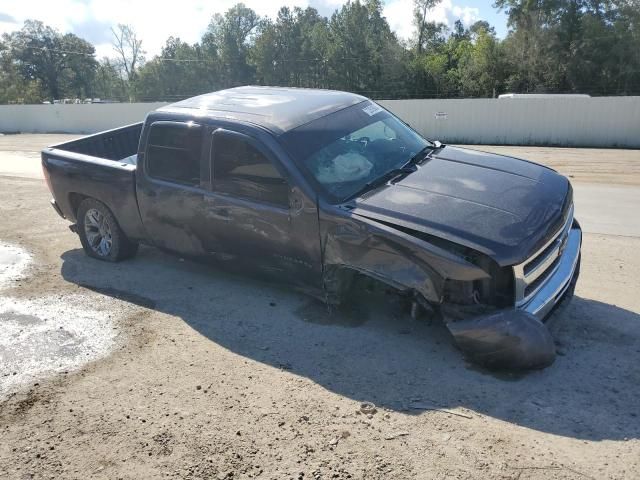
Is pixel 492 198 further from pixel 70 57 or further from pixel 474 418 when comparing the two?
pixel 70 57

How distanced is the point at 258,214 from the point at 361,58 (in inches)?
2002

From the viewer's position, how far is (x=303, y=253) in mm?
4613

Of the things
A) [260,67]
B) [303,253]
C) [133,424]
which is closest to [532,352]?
[303,253]

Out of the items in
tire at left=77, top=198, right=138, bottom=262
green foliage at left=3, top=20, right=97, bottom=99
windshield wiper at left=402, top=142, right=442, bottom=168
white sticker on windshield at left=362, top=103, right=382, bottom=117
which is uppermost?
green foliage at left=3, top=20, right=97, bottom=99

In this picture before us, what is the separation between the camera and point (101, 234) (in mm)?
6633

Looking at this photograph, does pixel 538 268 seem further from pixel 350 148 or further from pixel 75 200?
pixel 75 200

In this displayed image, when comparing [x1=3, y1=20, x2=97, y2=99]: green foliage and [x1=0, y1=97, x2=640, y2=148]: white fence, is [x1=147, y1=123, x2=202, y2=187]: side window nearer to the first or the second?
[x1=0, y1=97, x2=640, y2=148]: white fence

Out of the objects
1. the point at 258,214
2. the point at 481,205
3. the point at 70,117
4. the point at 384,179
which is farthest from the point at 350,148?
the point at 70,117

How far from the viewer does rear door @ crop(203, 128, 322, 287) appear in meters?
4.57

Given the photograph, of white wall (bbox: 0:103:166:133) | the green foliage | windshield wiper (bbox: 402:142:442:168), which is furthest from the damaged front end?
the green foliage

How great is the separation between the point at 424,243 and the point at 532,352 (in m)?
1.02

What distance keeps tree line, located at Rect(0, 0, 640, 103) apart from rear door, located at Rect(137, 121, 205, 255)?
41501mm

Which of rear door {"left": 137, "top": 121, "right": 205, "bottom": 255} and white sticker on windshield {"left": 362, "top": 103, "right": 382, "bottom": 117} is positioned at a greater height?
white sticker on windshield {"left": 362, "top": 103, "right": 382, "bottom": 117}

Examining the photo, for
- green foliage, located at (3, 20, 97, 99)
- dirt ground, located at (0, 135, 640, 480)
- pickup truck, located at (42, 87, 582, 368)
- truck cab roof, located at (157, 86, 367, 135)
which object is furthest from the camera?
green foliage, located at (3, 20, 97, 99)
